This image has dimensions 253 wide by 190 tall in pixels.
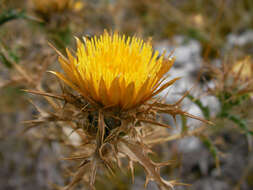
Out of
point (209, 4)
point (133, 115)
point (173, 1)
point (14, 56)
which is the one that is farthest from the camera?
point (173, 1)

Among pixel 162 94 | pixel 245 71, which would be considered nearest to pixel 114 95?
pixel 245 71

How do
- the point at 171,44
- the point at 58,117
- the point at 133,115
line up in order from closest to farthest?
the point at 133,115
the point at 58,117
the point at 171,44

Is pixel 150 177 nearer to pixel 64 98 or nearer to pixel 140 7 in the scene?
pixel 64 98

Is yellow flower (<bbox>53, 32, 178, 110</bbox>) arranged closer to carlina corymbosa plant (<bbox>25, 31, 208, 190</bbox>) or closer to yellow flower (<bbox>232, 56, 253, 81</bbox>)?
carlina corymbosa plant (<bbox>25, 31, 208, 190</bbox>)

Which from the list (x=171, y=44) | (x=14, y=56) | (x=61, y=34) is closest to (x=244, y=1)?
(x=171, y=44)

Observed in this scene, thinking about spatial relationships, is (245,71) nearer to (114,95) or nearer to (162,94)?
(162,94)

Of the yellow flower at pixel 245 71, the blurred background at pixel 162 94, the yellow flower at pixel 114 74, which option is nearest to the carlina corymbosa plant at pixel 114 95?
the yellow flower at pixel 114 74

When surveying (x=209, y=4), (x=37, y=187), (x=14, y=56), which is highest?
(x=209, y=4)
